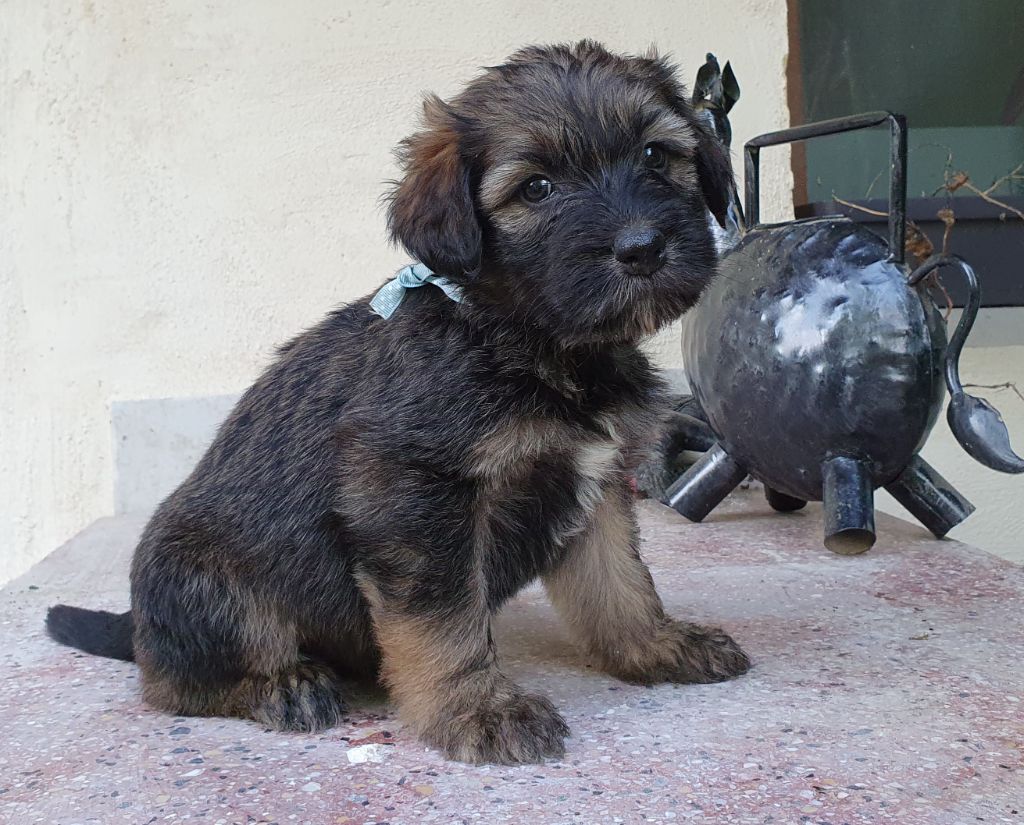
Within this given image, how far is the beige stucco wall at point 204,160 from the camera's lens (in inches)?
219

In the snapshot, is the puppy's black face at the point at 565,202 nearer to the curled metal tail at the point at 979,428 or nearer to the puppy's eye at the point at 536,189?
the puppy's eye at the point at 536,189

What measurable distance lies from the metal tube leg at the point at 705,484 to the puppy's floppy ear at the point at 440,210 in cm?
224

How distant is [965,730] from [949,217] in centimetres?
296

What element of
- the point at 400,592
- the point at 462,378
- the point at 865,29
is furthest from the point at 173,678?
the point at 865,29

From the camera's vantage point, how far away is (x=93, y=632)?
3334 millimetres

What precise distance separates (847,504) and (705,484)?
2.81ft

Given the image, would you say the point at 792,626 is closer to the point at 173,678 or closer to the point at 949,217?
the point at 173,678

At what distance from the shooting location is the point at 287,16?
5523 mm

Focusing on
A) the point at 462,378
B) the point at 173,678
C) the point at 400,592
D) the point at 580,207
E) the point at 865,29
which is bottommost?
the point at 173,678

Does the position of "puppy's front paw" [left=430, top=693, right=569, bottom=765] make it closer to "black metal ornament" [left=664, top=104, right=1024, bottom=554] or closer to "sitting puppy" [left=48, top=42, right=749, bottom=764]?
"sitting puppy" [left=48, top=42, right=749, bottom=764]

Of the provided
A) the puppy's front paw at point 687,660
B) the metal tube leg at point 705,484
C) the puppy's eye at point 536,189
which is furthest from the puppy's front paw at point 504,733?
the metal tube leg at point 705,484

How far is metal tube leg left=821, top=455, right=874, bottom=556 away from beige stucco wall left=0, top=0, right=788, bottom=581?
2285mm

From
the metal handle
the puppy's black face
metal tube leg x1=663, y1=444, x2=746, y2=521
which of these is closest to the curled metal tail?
the metal handle

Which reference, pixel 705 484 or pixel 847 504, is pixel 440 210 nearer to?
pixel 847 504
